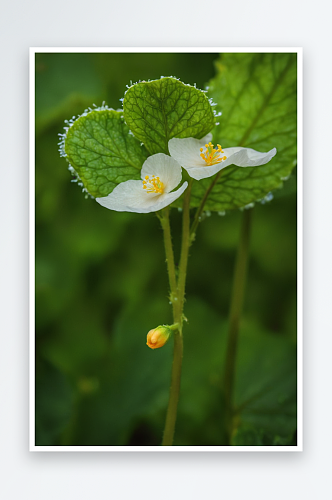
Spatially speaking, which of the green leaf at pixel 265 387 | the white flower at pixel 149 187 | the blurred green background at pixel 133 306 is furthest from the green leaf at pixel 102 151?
the green leaf at pixel 265 387

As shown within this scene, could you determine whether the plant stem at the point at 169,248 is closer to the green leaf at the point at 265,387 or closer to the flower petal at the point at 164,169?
the flower petal at the point at 164,169

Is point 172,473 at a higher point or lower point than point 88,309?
lower

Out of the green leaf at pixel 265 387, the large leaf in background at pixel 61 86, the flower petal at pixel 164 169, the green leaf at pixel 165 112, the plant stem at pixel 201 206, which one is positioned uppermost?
the large leaf in background at pixel 61 86
